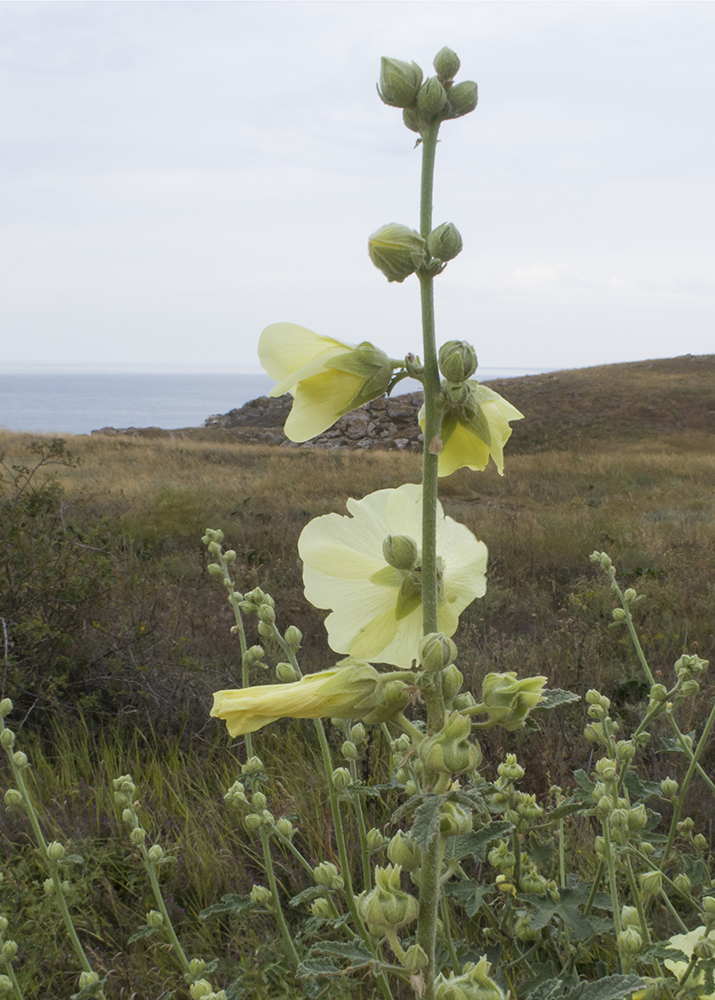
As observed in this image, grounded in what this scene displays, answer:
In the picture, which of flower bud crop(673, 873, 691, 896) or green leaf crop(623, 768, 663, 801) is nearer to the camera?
flower bud crop(673, 873, 691, 896)

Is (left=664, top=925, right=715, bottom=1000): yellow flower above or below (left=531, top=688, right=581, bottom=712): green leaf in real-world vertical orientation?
below

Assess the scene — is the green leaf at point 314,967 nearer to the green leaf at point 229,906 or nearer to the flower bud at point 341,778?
the flower bud at point 341,778

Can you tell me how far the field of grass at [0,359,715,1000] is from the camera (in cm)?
254

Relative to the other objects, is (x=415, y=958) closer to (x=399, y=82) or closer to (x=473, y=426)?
(x=473, y=426)

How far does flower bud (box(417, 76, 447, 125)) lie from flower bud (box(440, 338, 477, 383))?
0.18 metres

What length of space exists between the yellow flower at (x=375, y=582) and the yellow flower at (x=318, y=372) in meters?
0.16

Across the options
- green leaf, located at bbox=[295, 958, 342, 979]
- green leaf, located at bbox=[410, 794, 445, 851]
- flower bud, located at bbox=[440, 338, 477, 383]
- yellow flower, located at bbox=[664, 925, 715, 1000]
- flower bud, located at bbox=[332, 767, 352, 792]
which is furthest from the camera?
flower bud, located at bbox=[332, 767, 352, 792]

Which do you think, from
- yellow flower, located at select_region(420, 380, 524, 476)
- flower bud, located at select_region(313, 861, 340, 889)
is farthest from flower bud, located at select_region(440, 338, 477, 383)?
flower bud, located at select_region(313, 861, 340, 889)

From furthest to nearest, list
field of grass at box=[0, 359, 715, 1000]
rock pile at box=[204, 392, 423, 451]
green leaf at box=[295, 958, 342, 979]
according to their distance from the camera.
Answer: rock pile at box=[204, 392, 423, 451]
field of grass at box=[0, 359, 715, 1000]
green leaf at box=[295, 958, 342, 979]

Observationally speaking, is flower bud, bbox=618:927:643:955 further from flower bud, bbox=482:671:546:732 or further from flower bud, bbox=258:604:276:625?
flower bud, bbox=258:604:276:625

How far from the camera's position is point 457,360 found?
83cm

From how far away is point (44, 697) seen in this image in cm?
360

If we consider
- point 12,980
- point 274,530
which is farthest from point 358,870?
point 274,530

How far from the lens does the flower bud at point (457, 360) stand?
0.83 metres
